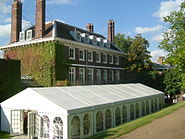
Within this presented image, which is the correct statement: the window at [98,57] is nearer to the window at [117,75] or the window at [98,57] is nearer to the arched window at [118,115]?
the window at [117,75]

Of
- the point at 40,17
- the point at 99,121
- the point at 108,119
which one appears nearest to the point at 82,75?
the point at 40,17

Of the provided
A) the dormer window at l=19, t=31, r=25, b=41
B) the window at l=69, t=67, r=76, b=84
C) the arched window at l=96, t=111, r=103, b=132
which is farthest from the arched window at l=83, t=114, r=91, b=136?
the dormer window at l=19, t=31, r=25, b=41

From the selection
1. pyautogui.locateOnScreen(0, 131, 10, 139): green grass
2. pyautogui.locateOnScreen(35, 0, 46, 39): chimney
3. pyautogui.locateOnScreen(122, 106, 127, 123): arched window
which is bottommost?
pyautogui.locateOnScreen(0, 131, 10, 139): green grass

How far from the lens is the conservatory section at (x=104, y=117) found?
12.4 m

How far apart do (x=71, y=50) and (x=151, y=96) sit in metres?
11.1

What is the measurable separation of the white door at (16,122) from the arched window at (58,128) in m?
3.15

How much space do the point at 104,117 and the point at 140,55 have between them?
76.0 feet

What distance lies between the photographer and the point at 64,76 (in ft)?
85.1

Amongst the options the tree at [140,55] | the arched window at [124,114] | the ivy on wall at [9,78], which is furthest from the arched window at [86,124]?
the tree at [140,55]

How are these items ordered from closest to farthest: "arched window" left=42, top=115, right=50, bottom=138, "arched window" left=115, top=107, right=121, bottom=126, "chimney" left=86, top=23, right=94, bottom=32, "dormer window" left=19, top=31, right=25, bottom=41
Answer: "arched window" left=42, top=115, right=50, bottom=138 < "arched window" left=115, top=107, right=121, bottom=126 < "dormer window" left=19, top=31, right=25, bottom=41 < "chimney" left=86, top=23, right=94, bottom=32

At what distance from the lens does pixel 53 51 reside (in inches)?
971

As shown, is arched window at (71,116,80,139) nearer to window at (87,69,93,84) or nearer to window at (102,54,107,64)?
window at (87,69,93,84)

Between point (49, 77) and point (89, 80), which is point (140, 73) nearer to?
point (89, 80)

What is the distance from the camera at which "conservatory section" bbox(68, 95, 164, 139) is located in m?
12.4
